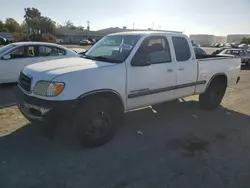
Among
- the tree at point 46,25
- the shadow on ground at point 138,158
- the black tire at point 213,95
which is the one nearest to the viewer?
the shadow on ground at point 138,158

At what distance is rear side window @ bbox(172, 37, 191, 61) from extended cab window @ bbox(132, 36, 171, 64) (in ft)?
0.87

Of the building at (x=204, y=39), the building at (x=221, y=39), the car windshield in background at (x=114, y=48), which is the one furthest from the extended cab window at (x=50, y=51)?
the building at (x=221, y=39)

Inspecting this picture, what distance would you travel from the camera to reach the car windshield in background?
14.8 feet

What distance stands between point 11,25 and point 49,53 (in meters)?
80.7

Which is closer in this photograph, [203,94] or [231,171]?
[231,171]

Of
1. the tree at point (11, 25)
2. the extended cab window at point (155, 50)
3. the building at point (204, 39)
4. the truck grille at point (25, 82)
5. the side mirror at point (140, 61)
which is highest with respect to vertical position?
the tree at point (11, 25)

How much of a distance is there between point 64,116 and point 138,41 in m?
2.03

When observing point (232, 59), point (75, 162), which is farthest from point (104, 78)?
point (232, 59)

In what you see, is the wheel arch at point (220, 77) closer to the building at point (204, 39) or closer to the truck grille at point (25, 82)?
the truck grille at point (25, 82)

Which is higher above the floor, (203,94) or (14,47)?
(14,47)

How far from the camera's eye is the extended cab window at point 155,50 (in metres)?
4.62

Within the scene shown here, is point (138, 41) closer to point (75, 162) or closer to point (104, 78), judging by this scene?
point (104, 78)

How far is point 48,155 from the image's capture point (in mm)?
3902

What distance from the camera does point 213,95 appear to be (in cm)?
659
